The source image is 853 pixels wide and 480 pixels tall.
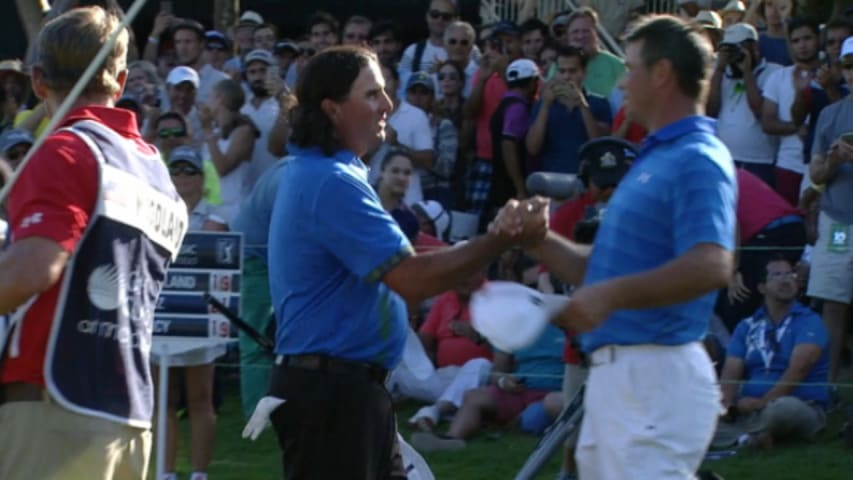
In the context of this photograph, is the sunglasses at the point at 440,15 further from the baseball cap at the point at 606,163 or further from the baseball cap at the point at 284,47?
the baseball cap at the point at 606,163

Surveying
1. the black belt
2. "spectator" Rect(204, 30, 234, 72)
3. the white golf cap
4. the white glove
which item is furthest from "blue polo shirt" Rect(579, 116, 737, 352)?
"spectator" Rect(204, 30, 234, 72)

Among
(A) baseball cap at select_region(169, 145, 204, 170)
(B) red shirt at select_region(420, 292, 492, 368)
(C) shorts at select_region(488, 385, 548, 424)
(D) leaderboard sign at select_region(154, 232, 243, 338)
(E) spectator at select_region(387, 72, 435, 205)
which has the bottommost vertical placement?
(C) shorts at select_region(488, 385, 548, 424)

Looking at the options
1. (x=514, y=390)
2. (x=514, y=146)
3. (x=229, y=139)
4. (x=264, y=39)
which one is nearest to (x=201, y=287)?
(x=514, y=390)

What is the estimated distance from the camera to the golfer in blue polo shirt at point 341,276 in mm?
4766

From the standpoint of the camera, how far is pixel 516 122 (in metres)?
11.6

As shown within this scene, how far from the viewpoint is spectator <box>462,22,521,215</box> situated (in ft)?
39.2

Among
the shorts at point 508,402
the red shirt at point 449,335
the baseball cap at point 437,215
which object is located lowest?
the shorts at point 508,402

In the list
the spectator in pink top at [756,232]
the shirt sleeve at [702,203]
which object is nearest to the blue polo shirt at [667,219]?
the shirt sleeve at [702,203]

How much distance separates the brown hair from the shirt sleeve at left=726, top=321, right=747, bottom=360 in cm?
577

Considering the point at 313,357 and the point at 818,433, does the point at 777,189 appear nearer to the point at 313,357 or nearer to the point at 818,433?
the point at 818,433

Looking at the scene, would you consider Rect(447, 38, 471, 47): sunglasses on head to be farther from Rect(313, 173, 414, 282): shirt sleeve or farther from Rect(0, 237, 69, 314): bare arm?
Rect(0, 237, 69, 314): bare arm

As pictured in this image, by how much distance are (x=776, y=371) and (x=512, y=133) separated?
307 cm

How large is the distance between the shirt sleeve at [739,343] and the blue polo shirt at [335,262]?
4711 mm

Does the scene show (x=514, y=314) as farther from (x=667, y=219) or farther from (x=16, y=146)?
(x=16, y=146)
